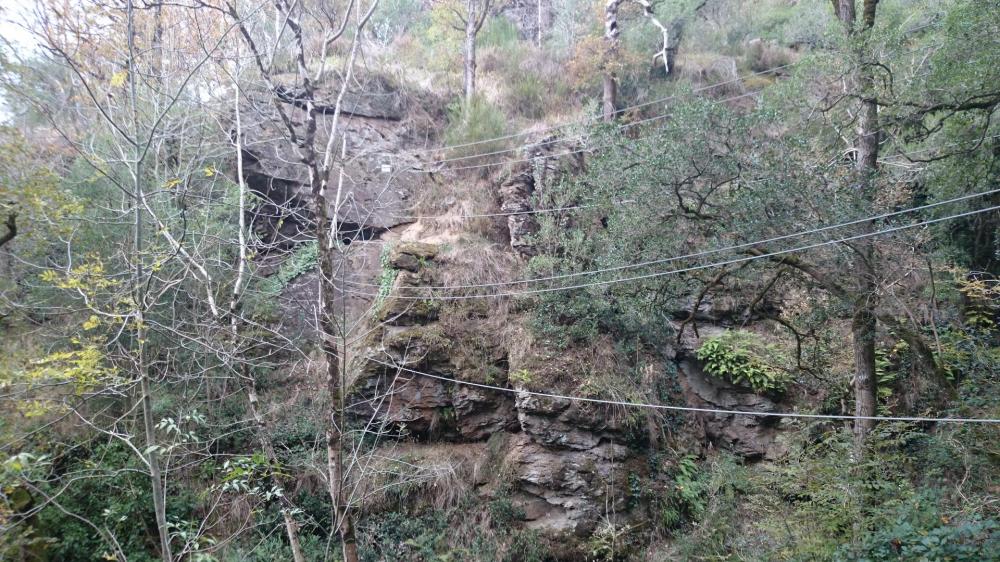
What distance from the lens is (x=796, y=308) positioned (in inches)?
370

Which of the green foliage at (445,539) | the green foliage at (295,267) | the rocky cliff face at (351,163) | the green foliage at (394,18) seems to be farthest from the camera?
the green foliage at (394,18)


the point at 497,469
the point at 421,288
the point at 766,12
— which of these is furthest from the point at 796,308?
the point at 766,12

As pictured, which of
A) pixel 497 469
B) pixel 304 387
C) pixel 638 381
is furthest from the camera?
pixel 304 387

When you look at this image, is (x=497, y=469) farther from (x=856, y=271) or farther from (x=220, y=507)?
(x=856, y=271)

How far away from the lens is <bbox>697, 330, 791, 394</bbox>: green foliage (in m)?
10.7

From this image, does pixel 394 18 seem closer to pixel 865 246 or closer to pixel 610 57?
pixel 610 57

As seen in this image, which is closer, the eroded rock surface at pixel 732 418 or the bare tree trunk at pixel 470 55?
the eroded rock surface at pixel 732 418

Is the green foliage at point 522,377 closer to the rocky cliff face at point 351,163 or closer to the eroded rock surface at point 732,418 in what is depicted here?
the eroded rock surface at point 732,418

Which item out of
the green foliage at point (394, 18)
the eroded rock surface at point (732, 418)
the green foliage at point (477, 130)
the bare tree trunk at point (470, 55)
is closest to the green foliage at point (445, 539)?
the eroded rock surface at point (732, 418)

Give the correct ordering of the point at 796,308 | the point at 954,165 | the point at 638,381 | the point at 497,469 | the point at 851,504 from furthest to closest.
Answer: the point at 638,381 → the point at 497,469 → the point at 796,308 → the point at 954,165 → the point at 851,504

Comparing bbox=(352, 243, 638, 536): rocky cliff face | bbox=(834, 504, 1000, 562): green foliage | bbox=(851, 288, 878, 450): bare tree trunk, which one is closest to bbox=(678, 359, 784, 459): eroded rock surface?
bbox=(352, 243, 638, 536): rocky cliff face

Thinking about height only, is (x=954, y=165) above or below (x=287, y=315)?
above

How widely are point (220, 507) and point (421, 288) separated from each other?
18.3 ft

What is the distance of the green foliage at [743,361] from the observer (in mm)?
10727
